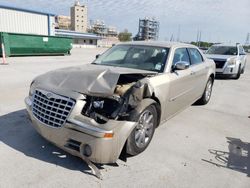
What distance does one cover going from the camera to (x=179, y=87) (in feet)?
14.2

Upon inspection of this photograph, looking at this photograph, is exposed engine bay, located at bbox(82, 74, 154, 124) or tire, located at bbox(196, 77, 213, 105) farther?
tire, located at bbox(196, 77, 213, 105)

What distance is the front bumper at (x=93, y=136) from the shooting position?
2658mm

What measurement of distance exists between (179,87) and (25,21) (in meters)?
24.2

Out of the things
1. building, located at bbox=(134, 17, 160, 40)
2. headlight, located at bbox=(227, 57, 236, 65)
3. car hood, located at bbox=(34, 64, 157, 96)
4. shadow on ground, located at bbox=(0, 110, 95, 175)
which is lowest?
shadow on ground, located at bbox=(0, 110, 95, 175)

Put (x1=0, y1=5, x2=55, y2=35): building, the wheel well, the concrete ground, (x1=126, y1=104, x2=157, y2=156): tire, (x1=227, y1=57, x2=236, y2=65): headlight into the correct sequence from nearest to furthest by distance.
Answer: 1. the concrete ground
2. (x1=126, y1=104, x2=157, y2=156): tire
3. the wheel well
4. (x1=227, y1=57, x2=236, y2=65): headlight
5. (x1=0, y1=5, x2=55, y2=35): building

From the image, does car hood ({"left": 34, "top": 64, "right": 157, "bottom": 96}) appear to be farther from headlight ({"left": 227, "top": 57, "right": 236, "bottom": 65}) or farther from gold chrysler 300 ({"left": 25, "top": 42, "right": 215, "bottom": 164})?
headlight ({"left": 227, "top": 57, "right": 236, "bottom": 65})

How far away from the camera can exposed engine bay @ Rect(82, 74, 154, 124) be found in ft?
9.34

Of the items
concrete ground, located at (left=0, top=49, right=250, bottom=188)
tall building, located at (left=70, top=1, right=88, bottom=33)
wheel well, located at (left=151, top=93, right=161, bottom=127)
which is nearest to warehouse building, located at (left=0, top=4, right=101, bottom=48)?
concrete ground, located at (left=0, top=49, right=250, bottom=188)

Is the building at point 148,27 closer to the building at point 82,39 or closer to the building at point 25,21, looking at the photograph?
the building at point 82,39

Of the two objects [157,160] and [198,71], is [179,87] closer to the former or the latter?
[198,71]

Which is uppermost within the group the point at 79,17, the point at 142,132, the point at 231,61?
the point at 79,17

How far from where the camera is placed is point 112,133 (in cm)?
267

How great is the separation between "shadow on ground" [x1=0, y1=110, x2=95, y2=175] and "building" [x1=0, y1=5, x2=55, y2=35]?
21901 mm

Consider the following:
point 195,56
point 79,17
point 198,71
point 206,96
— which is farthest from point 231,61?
point 79,17
